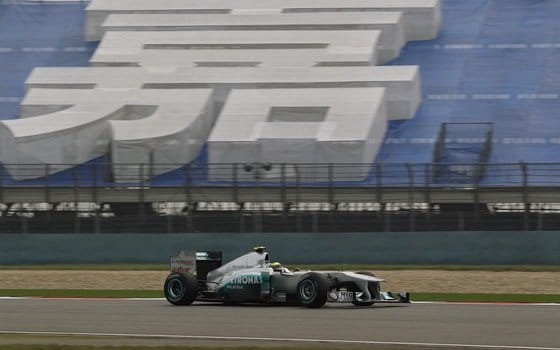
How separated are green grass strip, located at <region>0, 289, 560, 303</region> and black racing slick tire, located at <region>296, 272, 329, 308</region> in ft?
10.2

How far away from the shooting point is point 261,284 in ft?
64.0

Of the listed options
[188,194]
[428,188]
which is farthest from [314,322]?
[188,194]

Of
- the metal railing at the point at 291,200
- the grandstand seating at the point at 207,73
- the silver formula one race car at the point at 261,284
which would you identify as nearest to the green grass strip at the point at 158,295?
the silver formula one race car at the point at 261,284

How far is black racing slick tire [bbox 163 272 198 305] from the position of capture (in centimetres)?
1984

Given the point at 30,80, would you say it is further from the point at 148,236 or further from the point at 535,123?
the point at 535,123

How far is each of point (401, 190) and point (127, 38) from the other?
1654cm

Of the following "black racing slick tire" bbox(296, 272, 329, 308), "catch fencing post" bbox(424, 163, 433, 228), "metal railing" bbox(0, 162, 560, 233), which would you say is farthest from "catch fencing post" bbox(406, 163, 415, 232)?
"black racing slick tire" bbox(296, 272, 329, 308)

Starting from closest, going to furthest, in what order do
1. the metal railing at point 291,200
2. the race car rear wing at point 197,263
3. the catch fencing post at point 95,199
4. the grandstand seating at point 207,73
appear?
the race car rear wing at point 197,263, the metal railing at point 291,200, the catch fencing post at point 95,199, the grandstand seating at point 207,73

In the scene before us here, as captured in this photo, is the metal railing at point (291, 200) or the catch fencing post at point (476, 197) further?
the metal railing at point (291, 200)

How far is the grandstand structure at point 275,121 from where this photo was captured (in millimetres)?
31391

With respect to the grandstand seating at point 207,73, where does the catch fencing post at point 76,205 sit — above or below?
below

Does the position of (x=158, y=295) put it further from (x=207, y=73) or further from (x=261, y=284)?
(x=207, y=73)

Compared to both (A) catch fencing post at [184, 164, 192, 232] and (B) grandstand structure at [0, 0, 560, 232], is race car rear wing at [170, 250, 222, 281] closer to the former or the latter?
(B) grandstand structure at [0, 0, 560, 232]

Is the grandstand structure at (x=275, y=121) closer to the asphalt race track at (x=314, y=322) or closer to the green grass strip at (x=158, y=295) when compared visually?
the green grass strip at (x=158, y=295)
